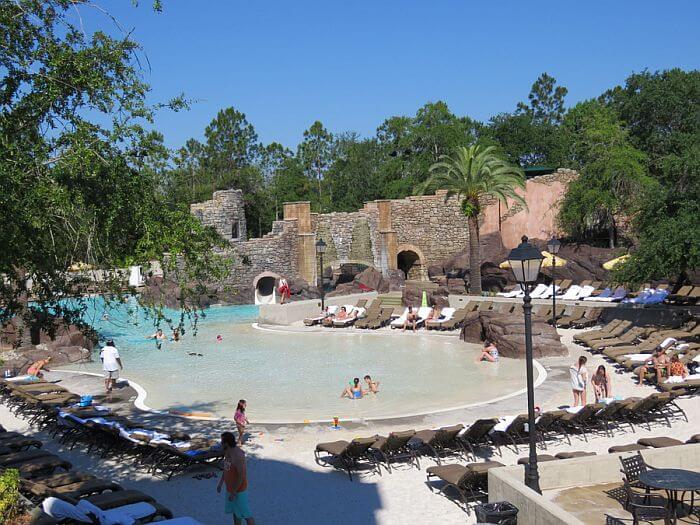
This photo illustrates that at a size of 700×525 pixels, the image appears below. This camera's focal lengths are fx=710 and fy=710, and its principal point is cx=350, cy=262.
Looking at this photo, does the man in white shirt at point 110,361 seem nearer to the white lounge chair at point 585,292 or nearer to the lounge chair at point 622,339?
the lounge chair at point 622,339

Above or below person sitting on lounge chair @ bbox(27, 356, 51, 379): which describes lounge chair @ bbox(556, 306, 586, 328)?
above

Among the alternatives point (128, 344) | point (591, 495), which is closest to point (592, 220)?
point (128, 344)

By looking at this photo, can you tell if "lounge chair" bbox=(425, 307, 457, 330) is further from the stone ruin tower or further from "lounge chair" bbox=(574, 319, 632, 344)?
the stone ruin tower

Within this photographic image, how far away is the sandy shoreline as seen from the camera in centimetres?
883

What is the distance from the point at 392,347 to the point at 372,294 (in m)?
9.69

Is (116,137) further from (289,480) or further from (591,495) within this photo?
(591,495)

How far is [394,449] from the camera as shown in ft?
34.4

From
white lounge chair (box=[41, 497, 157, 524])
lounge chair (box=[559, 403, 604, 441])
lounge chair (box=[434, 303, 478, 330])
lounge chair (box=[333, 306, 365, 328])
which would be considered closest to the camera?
white lounge chair (box=[41, 497, 157, 524])

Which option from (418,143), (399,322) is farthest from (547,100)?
(399,322)

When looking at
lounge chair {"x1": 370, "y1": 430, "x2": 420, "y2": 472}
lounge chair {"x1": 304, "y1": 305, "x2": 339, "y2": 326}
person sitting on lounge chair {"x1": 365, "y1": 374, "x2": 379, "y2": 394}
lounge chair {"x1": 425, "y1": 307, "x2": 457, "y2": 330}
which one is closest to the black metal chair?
lounge chair {"x1": 370, "y1": 430, "x2": 420, "y2": 472}

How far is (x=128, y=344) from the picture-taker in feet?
79.8

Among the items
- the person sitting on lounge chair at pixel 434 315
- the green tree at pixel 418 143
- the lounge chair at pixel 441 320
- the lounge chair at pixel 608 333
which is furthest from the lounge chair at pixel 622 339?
the green tree at pixel 418 143

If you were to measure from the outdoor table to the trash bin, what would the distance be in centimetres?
140

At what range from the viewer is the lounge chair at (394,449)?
33.9 ft
